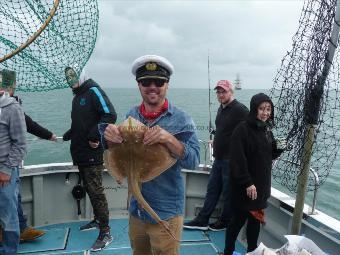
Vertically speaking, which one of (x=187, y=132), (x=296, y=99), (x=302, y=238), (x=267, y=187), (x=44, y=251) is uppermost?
(x=296, y=99)

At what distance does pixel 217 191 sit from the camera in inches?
199

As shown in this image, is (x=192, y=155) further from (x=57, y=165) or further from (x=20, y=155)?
(x=57, y=165)

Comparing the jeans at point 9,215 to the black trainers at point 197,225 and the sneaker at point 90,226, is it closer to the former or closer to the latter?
the sneaker at point 90,226

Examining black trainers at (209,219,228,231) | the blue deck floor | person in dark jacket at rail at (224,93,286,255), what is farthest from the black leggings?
black trainers at (209,219,228,231)

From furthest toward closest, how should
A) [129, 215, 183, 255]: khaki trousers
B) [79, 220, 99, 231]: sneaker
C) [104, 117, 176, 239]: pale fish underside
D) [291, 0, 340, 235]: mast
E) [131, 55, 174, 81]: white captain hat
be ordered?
[79, 220, 99, 231]: sneaker, [291, 0, 340, 235]: mast, [129, 215, 183, 255]: khaki trousers, [131, 55, 174, 81]: white captain hat, [104, 117, 176, 239]: pale fish underside

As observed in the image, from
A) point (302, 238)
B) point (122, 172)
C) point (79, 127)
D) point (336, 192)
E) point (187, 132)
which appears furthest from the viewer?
point (336, 192)

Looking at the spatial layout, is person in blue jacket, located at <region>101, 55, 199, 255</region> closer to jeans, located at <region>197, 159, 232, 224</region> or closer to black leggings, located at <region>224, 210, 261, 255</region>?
black leggings, located at <region>224, 210, 261, 255</region>

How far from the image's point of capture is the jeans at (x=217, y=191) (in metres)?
4.88

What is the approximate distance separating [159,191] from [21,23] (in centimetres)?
170

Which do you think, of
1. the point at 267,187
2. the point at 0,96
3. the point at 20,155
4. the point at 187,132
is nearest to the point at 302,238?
the point at 267,187

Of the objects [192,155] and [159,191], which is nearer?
[192,155]

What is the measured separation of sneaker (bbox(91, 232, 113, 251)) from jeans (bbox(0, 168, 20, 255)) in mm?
1107

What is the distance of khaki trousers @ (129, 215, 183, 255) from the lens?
2473 mm

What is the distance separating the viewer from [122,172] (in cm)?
221
